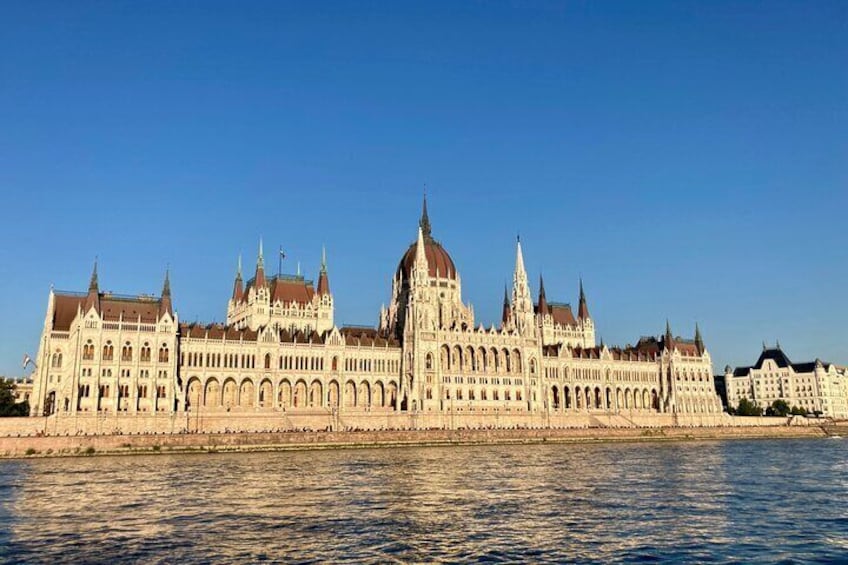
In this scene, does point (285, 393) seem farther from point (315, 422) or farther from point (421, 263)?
point (421, 263)

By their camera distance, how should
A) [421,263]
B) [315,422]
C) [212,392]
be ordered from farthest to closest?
[421,263] → [212,392] → [315,422]

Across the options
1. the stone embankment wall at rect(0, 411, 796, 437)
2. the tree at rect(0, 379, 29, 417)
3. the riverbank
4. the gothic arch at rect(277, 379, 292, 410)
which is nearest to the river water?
the riverbank

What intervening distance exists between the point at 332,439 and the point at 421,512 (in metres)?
54.7

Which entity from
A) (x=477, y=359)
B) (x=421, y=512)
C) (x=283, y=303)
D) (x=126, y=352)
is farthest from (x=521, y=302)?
(x=421, y=512)

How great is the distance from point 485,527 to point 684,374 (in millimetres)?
129114

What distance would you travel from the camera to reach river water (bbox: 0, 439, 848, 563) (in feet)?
96.6

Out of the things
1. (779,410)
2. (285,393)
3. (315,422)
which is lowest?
(315,422)

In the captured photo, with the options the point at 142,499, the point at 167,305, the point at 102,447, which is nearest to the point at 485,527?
the point at 142,499

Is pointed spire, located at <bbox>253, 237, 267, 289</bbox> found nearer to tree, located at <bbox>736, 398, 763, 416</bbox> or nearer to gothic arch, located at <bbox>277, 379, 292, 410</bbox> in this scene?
gothic arch, located at <bbox>277, 379, 292, 410</bbox>

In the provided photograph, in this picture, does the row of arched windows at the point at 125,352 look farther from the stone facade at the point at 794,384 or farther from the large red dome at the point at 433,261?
the stone facade at the point at 794,384

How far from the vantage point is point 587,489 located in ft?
159

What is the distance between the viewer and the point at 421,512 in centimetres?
3928

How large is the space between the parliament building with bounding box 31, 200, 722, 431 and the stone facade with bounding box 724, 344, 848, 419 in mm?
37235

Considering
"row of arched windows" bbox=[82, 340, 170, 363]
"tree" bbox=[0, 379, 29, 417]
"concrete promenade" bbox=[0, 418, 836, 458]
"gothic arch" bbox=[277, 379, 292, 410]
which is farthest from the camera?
"gothic arch" bbox=[277, 379, 292, 410]
